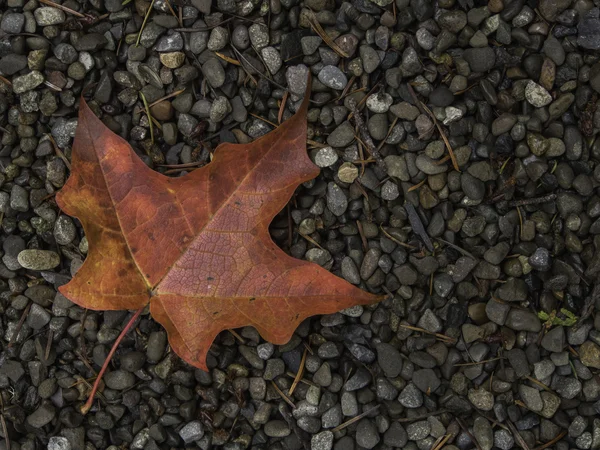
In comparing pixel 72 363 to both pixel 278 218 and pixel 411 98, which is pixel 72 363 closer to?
pixel 278 218

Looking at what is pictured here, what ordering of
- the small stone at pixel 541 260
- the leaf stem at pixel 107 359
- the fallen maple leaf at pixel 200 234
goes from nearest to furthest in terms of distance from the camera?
1. the fallen maple leaf at pixel 200 234
2. the leaf stem at pixel 107 359
3. the small stone at pixel 541 260

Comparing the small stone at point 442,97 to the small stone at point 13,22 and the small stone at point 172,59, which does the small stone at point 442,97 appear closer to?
the small stone at point 172,59

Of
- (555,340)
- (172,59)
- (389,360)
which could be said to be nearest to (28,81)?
(172,59)

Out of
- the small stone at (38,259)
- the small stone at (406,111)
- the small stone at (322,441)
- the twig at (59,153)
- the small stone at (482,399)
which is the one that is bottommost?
the small stone at (322,441)

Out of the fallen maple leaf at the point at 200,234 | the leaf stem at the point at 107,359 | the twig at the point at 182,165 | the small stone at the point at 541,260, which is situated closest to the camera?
the fallen maple leaf at the point at 200,234

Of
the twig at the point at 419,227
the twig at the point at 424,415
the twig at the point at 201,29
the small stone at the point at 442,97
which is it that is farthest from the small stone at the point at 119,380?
the small stone at the point at 442,97

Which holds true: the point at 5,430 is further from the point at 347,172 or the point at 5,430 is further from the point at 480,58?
the point at 480,58
